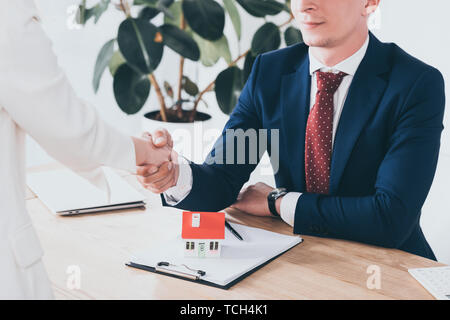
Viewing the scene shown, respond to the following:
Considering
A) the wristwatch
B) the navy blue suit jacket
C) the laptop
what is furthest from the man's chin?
the laptop

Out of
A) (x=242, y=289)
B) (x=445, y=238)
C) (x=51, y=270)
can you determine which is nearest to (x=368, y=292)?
(x=242, y=289)

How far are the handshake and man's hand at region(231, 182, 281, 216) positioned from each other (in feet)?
0.72

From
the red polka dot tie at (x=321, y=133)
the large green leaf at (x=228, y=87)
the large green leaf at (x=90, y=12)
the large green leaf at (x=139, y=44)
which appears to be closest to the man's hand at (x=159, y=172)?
the red polka dot tie at (x=321, y=133)

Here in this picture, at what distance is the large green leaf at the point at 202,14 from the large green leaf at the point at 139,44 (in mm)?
207

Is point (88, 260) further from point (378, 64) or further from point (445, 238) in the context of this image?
point (445, 238)

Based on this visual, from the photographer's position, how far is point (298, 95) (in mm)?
1549

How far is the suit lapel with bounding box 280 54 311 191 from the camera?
1510 millimetres

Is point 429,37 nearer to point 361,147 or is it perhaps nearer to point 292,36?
point 292,36

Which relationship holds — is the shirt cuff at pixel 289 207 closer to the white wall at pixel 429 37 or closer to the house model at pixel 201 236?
the house model at pixel 201 236

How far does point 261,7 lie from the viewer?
2.33 m

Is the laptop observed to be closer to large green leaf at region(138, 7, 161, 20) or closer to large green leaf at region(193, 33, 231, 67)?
large green leaf at region(138, 7, 161, 20)

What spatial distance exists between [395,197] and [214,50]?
1493 millimetres

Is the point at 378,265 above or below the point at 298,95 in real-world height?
below
